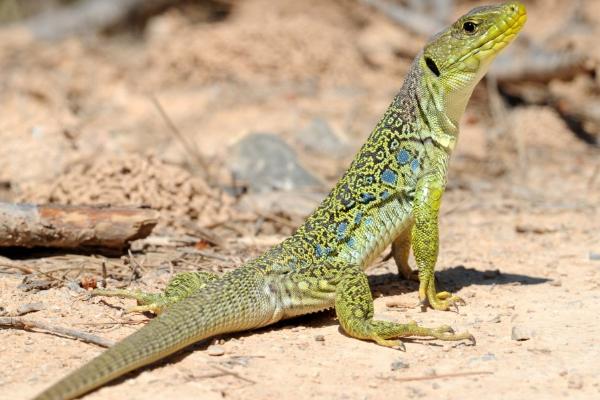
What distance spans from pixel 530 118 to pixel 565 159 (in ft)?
4.26

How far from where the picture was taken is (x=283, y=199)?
353 inches

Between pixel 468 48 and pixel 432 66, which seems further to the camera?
pixel 432 66

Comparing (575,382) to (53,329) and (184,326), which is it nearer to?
(184,326)

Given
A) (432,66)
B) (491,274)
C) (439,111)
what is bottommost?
(491,274)

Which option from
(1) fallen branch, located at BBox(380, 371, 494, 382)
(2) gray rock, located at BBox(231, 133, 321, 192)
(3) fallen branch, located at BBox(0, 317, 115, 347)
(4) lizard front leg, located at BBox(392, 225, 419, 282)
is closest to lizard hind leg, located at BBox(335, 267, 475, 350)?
(1) fallen branch, located at BBox(380, 371, 494, 382)

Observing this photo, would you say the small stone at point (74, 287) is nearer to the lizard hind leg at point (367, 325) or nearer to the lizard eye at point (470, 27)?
the lizard hind leg at point (367, 325)

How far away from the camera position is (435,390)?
14.8 feet

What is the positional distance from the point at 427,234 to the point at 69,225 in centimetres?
267

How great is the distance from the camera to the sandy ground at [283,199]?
4699 millimetres

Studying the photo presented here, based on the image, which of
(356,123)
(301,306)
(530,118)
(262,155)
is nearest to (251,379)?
(301,306)

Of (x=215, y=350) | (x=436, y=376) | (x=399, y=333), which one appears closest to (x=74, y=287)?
(x=215, y=350)

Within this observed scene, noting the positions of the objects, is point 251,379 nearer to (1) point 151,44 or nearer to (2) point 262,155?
(2) point 262,155

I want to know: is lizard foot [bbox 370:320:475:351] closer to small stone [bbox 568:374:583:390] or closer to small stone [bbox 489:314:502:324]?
small stone [bbox 489:314:502:324]

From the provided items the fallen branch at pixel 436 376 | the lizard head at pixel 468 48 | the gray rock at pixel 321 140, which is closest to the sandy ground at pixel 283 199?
the fallen branch at pixel 436 376
